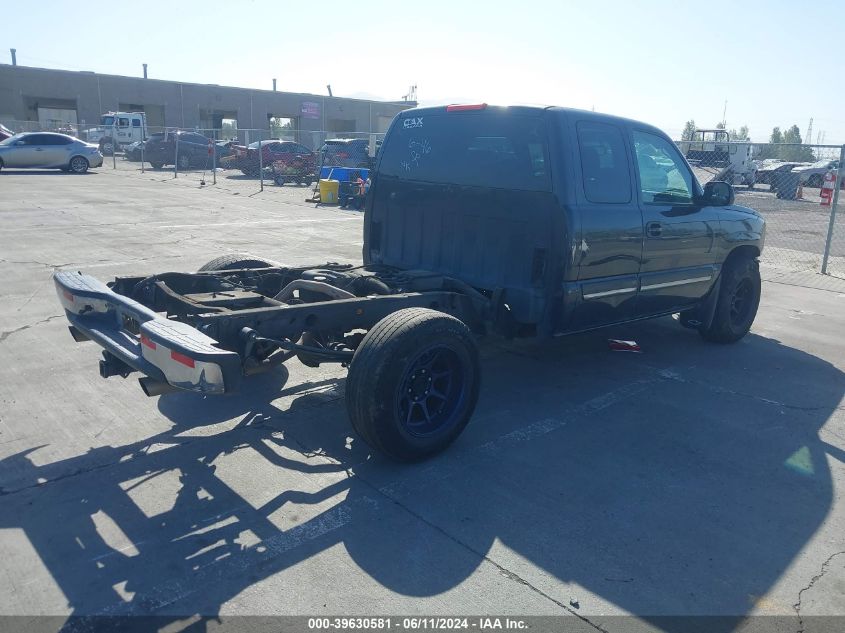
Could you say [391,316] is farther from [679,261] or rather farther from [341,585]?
[679,261]

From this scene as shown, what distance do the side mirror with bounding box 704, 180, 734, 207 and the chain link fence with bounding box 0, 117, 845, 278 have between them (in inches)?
231

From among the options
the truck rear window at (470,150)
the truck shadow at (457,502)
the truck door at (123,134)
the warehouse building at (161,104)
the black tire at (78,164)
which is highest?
the warehouse building at (161,104)

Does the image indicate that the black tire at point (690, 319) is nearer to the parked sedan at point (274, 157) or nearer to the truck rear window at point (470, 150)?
the truck rear window at point (470, 150)

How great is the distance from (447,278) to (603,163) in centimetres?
146

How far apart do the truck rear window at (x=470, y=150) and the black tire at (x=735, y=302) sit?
3.00 m

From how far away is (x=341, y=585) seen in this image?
299 centimetres

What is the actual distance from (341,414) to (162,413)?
1.22 metres

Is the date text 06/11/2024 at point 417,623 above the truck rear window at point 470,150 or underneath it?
underneath

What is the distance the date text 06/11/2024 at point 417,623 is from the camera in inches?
108

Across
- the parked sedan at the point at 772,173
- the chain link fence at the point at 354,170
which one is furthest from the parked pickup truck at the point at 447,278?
the parked sedan at the point at 772,173

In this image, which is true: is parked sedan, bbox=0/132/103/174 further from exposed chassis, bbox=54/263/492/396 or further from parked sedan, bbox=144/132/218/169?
exposed chassis, bbox=54/263/492/396

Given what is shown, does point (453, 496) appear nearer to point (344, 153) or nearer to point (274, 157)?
point (344, 153)

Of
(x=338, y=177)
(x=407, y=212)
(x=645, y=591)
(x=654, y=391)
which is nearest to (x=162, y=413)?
(x=407, y=212)

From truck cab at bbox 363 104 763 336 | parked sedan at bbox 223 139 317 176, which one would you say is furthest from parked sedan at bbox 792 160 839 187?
truck cab at bbox 363 104 763 336
